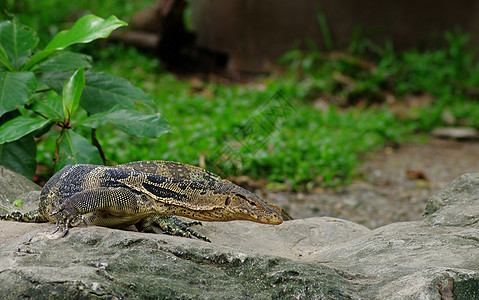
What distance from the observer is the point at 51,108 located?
376cm

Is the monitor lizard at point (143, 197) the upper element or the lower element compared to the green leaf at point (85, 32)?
lower

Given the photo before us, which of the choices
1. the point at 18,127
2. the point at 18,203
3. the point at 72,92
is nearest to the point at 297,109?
the point at 72,92

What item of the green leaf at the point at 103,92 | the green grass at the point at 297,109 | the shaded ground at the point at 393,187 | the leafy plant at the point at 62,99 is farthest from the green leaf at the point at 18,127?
the shaded ground at the point at 393,187

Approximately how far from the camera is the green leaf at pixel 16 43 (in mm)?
3957

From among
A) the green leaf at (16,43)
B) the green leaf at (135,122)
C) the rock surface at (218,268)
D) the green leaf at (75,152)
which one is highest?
the green leaf at (16,43)

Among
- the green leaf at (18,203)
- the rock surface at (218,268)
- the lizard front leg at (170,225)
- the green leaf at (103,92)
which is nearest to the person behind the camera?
the rock surface at (218,268)

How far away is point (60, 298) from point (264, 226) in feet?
5.48

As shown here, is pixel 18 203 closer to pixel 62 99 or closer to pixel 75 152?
pixel 75 152

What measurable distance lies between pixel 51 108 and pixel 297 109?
16.4ft

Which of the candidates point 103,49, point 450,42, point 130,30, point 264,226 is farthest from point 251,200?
point 450,42

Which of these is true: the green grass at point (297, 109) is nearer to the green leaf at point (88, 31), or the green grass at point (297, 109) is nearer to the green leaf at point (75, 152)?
the green leaf at point (75, 152)

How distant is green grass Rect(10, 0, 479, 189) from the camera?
5637 mm

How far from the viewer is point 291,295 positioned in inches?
86.5

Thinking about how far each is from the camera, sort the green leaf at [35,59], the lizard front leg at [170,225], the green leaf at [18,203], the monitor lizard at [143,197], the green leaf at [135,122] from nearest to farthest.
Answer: the monitor lizard at [143,197]
the lizard front leg at [170,225]
the green leaf at [18,203]
the green leaf at [135,122]
the green leaf at [35,59]
